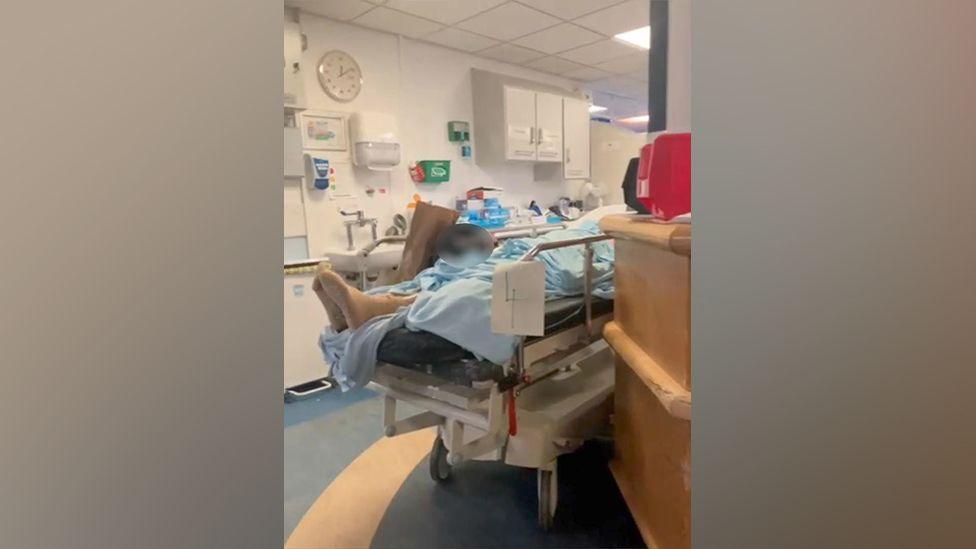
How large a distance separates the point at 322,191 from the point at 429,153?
107cm

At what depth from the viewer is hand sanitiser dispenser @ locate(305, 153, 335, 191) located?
372 cm

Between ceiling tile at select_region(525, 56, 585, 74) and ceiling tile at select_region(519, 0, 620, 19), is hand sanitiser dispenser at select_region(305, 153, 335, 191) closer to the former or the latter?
ceiling tile at select_region(519, 0, 620, 19)

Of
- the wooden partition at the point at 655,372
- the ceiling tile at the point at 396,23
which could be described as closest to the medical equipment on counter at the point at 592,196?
the ceiling tile at the point at 396,23

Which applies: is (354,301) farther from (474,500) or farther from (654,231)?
(654,231)

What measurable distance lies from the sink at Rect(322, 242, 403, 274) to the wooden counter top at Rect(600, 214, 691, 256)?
7.43ft

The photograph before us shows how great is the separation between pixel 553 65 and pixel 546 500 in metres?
Result: 4.43

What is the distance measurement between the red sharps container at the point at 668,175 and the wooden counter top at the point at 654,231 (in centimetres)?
5

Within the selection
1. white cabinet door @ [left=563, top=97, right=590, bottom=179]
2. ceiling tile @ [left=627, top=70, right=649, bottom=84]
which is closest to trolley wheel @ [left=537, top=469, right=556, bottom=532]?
white cabinet door @ [left=563, top=97, right=590, bottom=179]

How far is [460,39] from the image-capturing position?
14.5ft
